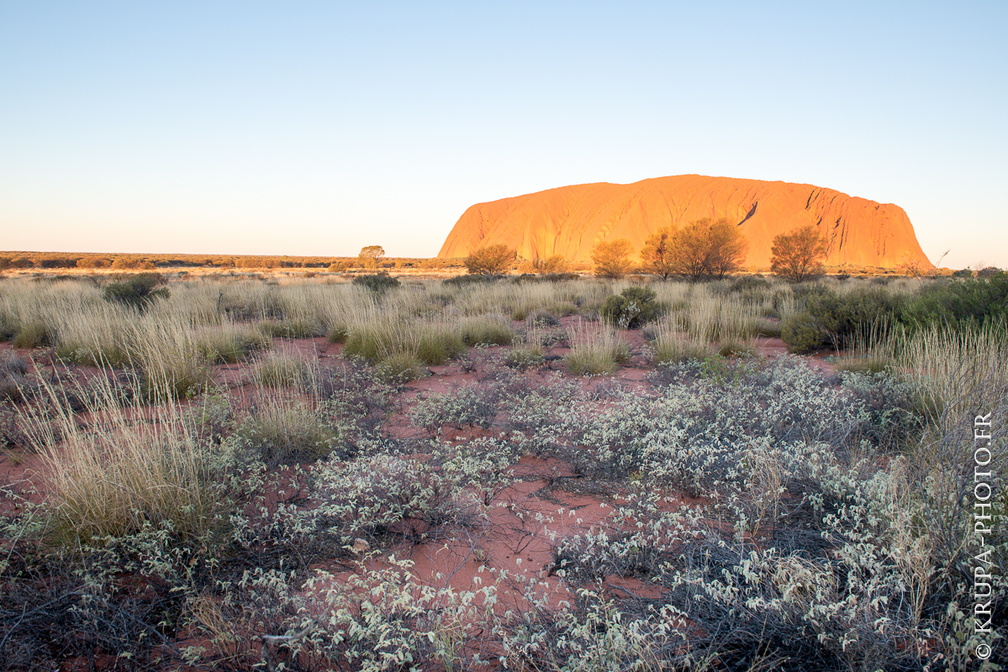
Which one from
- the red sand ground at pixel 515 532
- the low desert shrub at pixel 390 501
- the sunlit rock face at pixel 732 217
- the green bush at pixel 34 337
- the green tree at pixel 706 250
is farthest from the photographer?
the sunlit rock face at pixel 732 217

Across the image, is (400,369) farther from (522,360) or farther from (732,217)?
(732,217)

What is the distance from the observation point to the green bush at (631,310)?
997cm

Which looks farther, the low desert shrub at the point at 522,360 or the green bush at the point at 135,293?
the green bush at the point at 135,293

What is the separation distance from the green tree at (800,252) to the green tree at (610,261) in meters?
9.43

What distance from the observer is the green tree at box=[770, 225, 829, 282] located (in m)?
25.7

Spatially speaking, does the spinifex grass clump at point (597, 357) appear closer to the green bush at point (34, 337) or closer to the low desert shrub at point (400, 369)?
the low desert shrub at point (400, 369)

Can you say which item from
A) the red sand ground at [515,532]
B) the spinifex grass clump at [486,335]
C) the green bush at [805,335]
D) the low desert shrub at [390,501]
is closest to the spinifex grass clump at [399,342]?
the spinifex grass clump at [486,335]

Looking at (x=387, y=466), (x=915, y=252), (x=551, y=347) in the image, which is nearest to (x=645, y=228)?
(x=915, y=252)

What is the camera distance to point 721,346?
284 inches

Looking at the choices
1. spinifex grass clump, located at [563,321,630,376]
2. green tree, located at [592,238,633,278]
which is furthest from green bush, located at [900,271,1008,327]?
green tree, located at [592,238,633,278]

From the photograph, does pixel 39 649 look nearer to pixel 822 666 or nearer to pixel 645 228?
pixel 822 666

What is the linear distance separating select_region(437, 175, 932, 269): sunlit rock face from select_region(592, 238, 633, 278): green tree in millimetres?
26887

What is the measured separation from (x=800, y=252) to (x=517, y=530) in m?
28.6

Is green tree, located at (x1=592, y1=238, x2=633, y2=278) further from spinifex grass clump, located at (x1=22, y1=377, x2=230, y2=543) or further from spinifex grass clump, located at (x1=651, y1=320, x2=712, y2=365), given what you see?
spinifex grass clump, located at (x1=22, y1=377, x2=230, y2=543)
